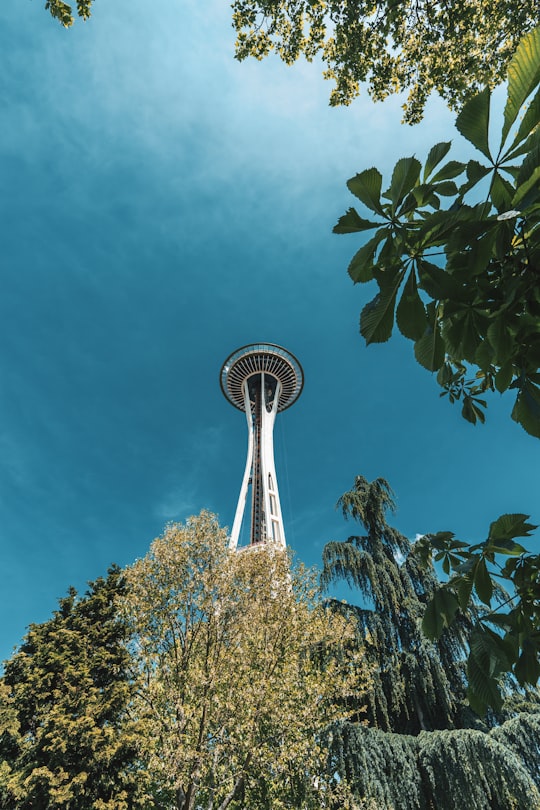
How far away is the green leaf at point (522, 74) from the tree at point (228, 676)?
11.2 m

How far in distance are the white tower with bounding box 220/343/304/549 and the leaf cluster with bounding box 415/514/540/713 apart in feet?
106

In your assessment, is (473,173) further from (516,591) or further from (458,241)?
(516,591)

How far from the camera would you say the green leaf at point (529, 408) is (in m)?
1.38

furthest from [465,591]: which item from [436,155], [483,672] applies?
[436,155]

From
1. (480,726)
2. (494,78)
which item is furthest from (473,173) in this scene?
(480,726)

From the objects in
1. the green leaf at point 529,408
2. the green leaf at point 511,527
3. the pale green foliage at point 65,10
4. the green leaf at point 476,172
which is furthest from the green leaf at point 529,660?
the pale green foliage at point 65,10

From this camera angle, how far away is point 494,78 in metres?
6.54

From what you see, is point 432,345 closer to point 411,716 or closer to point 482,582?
point 482,582

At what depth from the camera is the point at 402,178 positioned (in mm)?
1175

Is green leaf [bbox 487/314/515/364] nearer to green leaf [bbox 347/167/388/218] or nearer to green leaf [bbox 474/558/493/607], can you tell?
green leaf [bbox 347/167/388/218]

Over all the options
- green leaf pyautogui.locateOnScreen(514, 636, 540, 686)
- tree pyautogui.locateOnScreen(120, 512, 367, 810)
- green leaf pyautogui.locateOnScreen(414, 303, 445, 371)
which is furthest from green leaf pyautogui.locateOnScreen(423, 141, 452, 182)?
tree pyautogui.locateOnScreen(120, 512, 367, 810)

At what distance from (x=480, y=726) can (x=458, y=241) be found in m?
15.8

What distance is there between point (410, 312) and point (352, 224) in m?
0.33

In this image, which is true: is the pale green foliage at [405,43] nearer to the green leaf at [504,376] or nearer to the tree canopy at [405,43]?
the tree canopy at [405,43]
